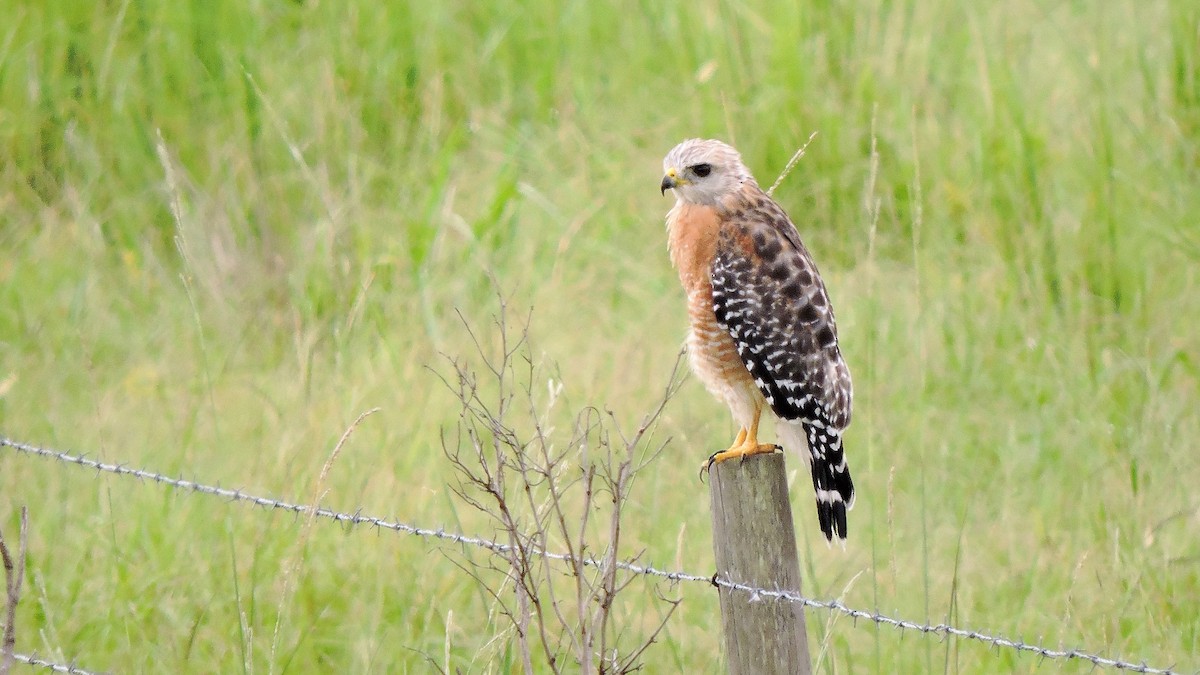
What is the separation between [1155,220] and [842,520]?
2.93 meters

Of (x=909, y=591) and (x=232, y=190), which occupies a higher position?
(x=232, y=190)

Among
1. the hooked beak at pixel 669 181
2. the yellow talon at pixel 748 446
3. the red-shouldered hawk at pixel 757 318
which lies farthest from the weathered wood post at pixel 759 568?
the hooked beak at pixel 669 181

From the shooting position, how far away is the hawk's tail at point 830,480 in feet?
12.6

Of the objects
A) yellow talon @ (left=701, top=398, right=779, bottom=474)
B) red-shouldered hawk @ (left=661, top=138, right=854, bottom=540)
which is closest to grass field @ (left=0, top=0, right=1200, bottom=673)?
yellow talon @ (left=701, top=398, right=779, bottom=474)

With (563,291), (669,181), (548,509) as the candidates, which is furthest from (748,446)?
(563,291)

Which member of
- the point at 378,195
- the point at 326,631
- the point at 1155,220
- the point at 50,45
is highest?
the point at 50,45

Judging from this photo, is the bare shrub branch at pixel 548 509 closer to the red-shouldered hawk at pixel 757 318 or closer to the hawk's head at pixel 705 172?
the red-shouldered hawk at pixel 757 318

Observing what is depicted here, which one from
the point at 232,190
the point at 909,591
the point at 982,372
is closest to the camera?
the point at 909,591

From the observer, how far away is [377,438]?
5.15 meters

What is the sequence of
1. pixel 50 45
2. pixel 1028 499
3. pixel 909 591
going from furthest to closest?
pixel 50 45 → pixel 1028 499 → pixel 909 591

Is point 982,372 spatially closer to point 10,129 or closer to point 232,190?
point 232,190

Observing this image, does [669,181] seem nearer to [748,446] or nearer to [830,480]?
[748,446]

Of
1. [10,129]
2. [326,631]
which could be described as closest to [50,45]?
[10,129]

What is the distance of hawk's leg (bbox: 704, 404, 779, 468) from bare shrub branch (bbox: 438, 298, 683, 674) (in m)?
0.20
